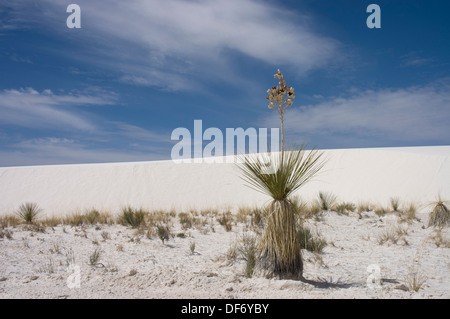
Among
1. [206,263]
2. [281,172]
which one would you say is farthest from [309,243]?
[281,172]

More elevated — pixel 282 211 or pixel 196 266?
Result: pixel 282 211

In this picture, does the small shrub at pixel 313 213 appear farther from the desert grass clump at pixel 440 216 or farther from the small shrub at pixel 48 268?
the small shrub at pixel 48 268

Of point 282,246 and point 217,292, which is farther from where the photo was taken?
point 282,246

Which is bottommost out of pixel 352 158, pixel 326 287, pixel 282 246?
pixel 326 287

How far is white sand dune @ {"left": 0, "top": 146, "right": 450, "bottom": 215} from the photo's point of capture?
20719 mm

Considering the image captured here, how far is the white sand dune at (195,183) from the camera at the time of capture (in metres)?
20.7

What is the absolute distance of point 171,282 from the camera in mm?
4336

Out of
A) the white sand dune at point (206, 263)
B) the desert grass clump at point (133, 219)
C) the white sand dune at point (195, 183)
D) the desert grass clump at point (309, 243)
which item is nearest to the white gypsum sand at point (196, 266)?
the white sand dune at point (206, 263)

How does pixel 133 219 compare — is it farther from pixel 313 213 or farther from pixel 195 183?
pixel 195 183

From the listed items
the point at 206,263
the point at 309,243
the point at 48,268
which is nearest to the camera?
the point at 48,268

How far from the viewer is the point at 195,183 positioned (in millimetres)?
26172
